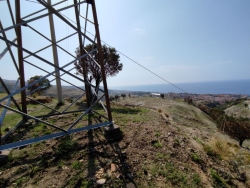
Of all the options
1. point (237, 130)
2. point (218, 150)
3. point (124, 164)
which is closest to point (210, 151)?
point (218, 150)

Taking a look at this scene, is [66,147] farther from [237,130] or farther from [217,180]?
[237,130]

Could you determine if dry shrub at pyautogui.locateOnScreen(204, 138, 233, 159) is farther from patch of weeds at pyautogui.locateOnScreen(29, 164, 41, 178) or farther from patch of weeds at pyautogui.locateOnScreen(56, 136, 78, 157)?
patch of weeds at pyautogui.locateOnScreen(29, 164, 41, 178)

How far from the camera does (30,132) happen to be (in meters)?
6.70

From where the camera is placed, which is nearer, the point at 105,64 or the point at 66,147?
the point at 66,147

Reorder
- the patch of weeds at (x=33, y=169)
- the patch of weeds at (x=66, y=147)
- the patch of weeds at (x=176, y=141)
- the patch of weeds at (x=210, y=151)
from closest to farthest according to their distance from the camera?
the patch of weeds at (x=33, y=169) < the patch of weeds at (x=66, y=147) < the patch of weeds at (x=210, y=151) < the patch of weeds at (x=176, y=141)

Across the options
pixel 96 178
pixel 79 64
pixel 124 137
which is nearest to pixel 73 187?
pixel 96 178

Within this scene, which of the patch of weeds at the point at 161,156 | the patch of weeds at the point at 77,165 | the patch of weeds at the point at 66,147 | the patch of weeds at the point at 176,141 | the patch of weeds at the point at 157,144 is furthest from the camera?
the patch of weeds at the point at 176,141

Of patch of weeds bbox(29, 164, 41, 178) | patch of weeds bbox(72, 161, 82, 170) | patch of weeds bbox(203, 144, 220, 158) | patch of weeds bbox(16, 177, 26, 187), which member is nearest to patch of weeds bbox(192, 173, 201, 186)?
patch of weeds bbox(203, 144, 220, 158)

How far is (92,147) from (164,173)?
239cm

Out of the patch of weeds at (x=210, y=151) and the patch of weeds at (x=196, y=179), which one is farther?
the patch of weeds at (x=210, y=151)

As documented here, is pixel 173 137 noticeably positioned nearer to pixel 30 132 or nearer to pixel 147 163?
pixel 147 163

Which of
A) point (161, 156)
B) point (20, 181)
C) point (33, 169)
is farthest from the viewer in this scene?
point (161, 156)

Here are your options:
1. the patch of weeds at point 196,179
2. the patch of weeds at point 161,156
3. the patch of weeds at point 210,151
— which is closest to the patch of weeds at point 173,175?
the patch of weeds at point 196,179

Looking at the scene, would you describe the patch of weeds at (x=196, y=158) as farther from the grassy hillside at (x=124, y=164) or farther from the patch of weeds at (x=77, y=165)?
the patch of weeds at (x=77, y=165)
